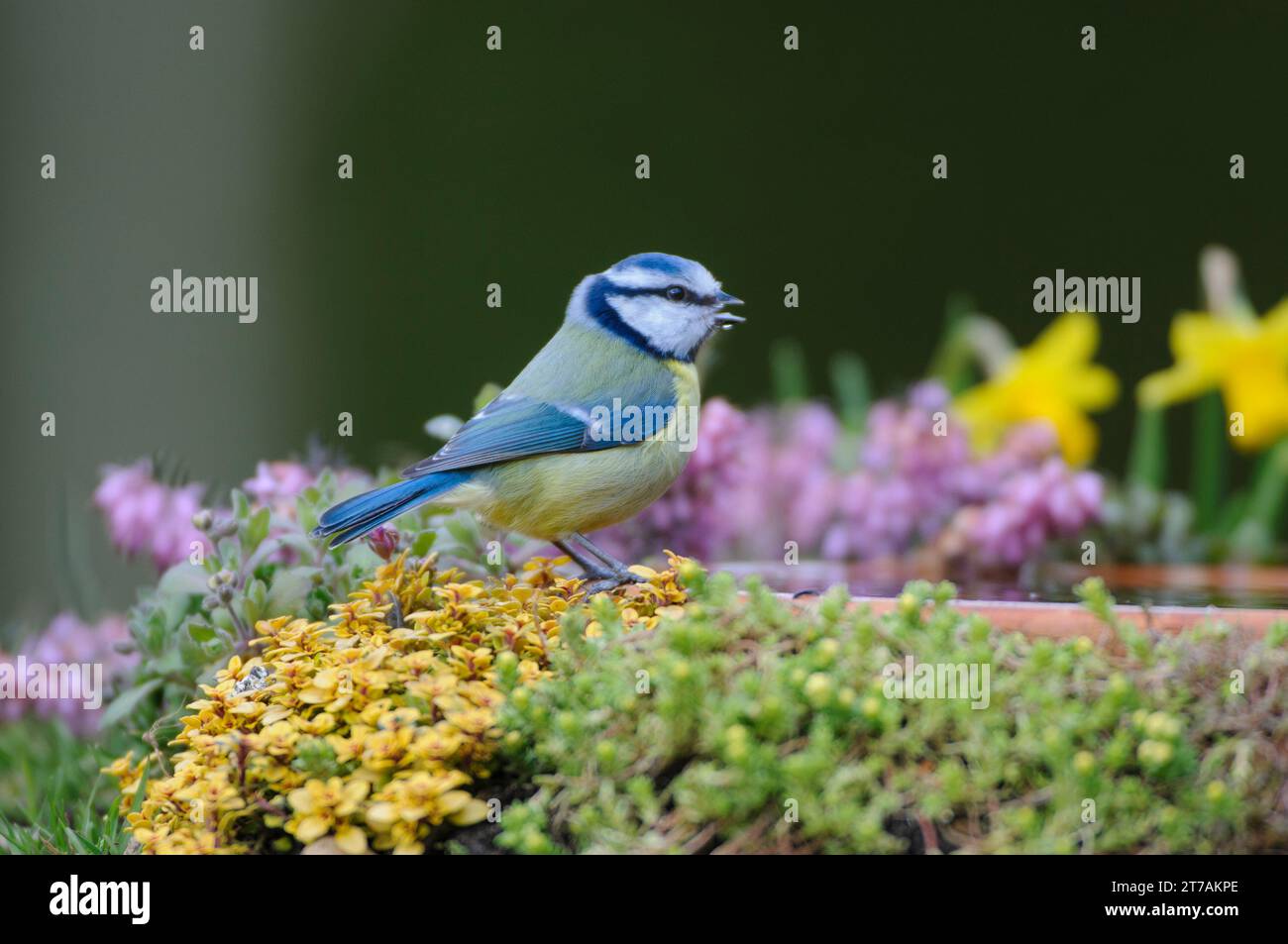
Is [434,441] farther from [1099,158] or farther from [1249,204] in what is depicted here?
[1249,204]

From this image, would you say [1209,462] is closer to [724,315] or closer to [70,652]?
[724,315]

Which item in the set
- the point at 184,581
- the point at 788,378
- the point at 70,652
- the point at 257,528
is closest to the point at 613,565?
the point at 257,528

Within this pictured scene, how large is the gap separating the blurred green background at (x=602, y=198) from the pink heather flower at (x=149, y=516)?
188cm

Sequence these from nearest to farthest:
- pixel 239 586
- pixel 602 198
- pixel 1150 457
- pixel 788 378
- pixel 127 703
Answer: pixel 127 703
pixel 239 586
pixel 1150 457
pixel 788 378
pixel 602 198

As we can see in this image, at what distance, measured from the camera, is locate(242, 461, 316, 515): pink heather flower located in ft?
10.2

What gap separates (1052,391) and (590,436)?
6.26 ft

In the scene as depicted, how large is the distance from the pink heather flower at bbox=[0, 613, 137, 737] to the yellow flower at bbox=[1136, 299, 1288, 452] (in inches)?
118

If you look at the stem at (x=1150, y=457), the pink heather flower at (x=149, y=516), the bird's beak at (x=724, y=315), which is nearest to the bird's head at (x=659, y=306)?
the bird's beak at (x=724, y=315)

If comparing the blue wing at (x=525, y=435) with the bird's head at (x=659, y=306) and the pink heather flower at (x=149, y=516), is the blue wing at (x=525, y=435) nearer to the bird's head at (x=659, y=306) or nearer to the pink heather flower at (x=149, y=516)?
the bird's head at (x=659, y=306)

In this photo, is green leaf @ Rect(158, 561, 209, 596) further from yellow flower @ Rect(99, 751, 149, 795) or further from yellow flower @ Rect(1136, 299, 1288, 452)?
yellow flower @ Rect(1136, 299, 1288, 452)

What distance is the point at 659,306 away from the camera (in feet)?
9.51

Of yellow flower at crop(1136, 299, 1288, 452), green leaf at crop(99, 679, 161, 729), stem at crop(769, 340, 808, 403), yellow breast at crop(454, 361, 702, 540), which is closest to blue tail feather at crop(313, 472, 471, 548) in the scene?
yellow breast at crop(454, 361, 702, 540)

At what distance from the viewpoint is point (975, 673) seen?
6.36 ft
